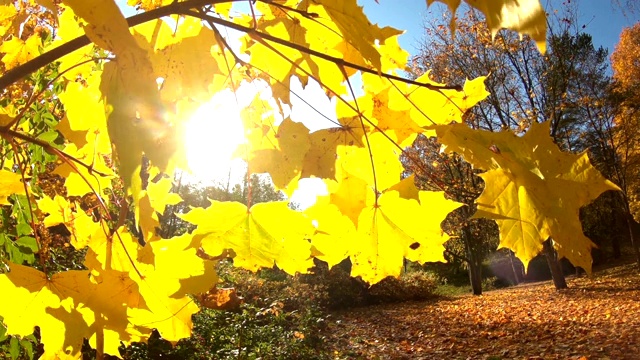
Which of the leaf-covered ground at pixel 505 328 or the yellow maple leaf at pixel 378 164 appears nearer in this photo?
the yellow maple leaf at pixel 378 164

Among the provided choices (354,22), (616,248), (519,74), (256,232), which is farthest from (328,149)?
(616,248)

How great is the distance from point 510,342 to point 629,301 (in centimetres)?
433

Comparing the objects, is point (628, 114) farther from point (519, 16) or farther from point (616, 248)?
point (519, 16)

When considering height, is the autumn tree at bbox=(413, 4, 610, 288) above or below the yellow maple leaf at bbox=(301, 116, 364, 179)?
above

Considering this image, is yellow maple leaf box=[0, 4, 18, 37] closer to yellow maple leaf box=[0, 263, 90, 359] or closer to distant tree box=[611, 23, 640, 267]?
yellow maple leaf box=[0, 263, 90, 359]

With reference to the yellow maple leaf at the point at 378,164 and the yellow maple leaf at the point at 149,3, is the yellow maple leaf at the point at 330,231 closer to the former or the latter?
the yellow maple leaf at the point at 378,164

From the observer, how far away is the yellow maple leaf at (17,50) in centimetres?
127

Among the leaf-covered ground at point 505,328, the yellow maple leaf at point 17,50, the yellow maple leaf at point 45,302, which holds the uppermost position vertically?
the yellow maple leaf at point 17,50

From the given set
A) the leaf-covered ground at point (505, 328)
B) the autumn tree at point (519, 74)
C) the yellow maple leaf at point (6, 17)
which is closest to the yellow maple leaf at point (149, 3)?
the yellow maple leaf at point (6, 17)

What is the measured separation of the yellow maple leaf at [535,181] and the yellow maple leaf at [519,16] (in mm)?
208

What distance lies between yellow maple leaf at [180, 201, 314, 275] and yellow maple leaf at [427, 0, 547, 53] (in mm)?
489

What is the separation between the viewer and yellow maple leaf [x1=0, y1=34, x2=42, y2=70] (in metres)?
1.27

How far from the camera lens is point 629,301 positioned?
9.48 meters

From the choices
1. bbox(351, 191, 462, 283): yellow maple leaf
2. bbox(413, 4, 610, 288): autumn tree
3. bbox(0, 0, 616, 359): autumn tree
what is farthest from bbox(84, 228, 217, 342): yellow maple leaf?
bbox(413, 4, 610, 288): autumn tree
